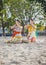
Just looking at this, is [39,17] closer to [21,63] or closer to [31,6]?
[31,6]

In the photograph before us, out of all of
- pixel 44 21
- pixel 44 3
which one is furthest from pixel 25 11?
pixel 44 3

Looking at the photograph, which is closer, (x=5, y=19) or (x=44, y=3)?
(x=44, y=3)

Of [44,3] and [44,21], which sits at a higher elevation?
[44,3]

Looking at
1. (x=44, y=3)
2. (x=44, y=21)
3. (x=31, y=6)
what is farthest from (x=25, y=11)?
(x=44, y=3)

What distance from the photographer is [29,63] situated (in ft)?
22.6

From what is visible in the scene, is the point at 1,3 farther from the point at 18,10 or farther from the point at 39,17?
the point at 39,17

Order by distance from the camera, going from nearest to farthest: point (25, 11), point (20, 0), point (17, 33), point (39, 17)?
point (17, 33)
point (20, 0)
point (25, 11)
point (39, 17)

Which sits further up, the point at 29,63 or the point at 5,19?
the point at 29,63

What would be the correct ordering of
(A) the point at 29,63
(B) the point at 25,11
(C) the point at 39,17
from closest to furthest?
(A) the point at 29,63 < (B) the point at 25,11 < (C) the point at 39,17

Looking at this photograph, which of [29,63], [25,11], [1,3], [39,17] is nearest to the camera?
[29,63]

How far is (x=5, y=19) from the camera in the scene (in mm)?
24656

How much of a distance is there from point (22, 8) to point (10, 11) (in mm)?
1397

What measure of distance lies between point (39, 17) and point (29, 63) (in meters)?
22.8

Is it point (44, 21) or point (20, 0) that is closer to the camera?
point (20, 0)
